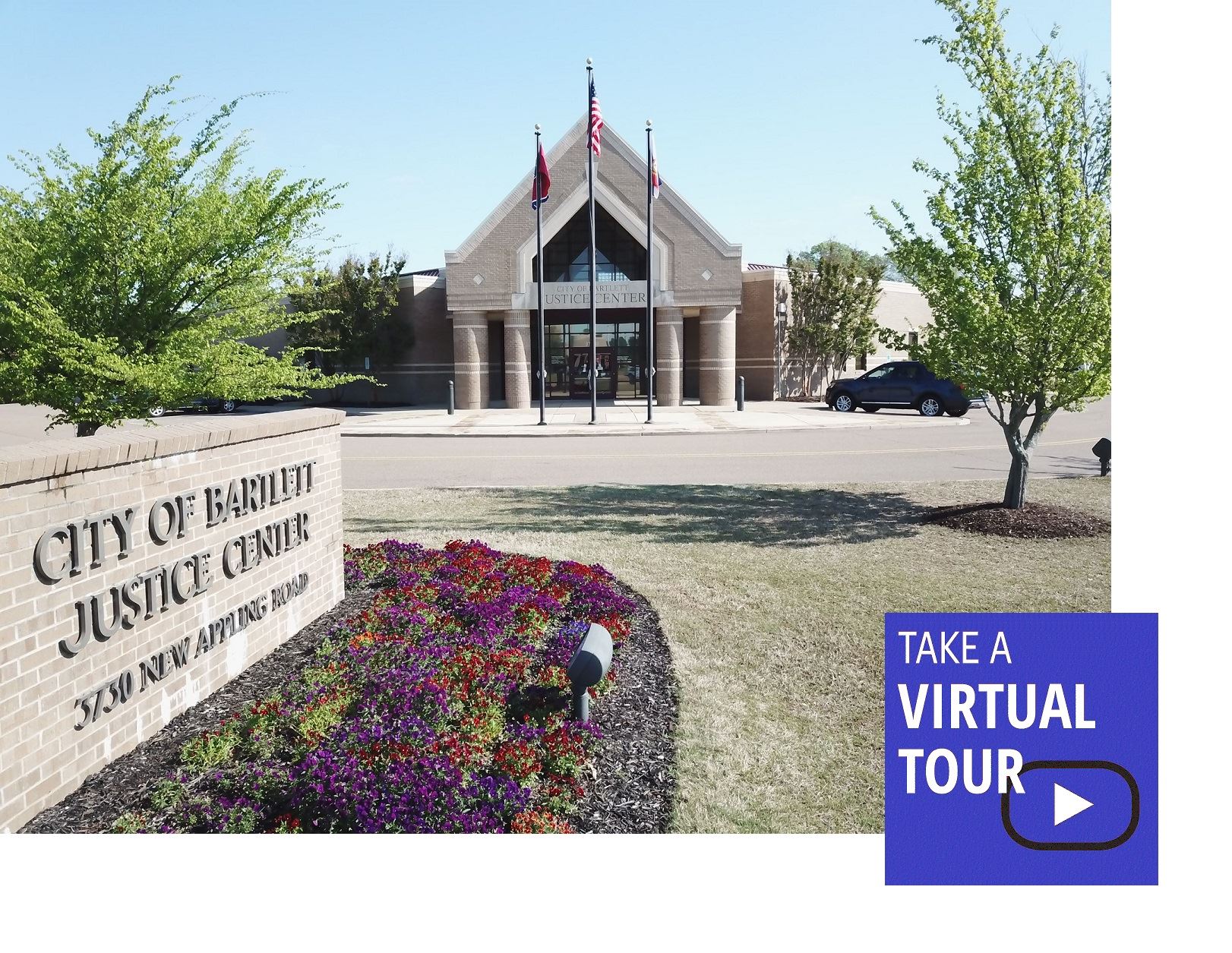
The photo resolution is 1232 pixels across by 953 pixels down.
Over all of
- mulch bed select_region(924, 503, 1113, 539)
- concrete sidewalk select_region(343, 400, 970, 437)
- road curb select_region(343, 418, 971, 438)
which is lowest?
mulch bed select_region(924, 503, 1113, 539)

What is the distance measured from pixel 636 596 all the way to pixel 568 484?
699 centimetres

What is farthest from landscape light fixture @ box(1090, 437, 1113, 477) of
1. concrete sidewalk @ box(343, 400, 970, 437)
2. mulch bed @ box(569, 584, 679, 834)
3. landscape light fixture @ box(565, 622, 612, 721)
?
landscape light fixture @ box(565, 622, 612, 721)

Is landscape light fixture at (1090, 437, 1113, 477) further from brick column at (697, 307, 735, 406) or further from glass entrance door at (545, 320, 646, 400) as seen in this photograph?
glass entrance door at (545, 320, 646, 400)

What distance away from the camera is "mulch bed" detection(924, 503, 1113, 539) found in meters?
11.1

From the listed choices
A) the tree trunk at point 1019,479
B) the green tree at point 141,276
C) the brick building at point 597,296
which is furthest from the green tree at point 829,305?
the green tree at point 141,276

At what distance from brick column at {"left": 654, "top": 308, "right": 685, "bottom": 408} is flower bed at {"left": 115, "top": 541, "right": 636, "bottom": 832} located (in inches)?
1057

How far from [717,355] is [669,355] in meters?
1.71

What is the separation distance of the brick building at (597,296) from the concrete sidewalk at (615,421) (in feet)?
6.03

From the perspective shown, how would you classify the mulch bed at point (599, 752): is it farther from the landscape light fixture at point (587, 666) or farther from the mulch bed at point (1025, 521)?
the mulch bed at point (1025, 521)

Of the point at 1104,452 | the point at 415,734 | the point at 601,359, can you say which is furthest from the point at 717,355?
the point at 415,734

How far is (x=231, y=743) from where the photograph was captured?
513 cm

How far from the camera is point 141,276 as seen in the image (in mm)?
8469

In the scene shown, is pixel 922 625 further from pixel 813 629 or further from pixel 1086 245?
pixel 1086 245

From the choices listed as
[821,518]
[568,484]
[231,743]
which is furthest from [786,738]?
[568,484]
